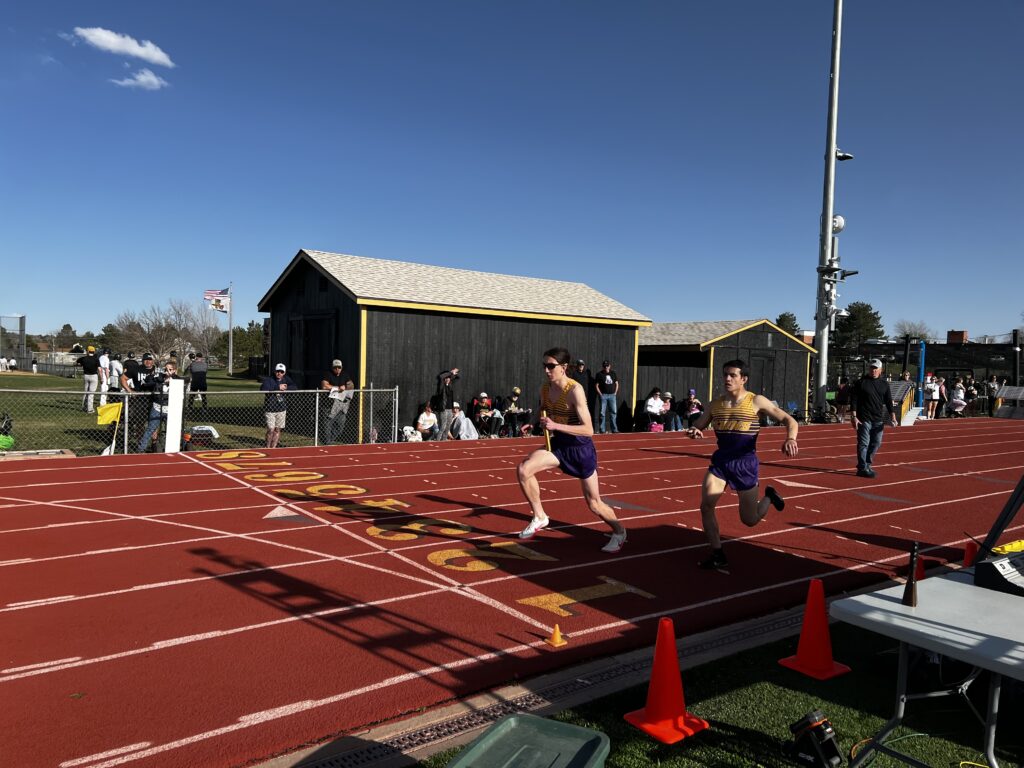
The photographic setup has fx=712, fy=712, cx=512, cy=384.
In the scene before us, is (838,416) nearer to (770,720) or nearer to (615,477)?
(615,477)

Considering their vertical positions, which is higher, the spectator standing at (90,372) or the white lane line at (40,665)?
the spectator standing at (90,372)

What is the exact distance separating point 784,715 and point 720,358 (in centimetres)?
2415

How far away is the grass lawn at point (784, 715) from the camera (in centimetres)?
347

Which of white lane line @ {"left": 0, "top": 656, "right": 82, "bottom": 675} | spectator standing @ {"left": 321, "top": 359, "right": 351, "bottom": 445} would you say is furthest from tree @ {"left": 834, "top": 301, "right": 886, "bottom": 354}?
white lane line @ {"left": 0, "top": 656, "right": 82, "bottom": 675}

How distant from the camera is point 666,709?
3.70m

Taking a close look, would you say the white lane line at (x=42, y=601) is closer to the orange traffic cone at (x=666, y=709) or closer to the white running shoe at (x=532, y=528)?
Answer: the white running shoe at (x=532, y=528)

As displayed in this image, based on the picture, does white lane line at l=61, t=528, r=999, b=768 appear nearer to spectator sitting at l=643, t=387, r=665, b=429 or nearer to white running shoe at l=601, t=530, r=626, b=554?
white running shoe at l=601, t=530, r=626, b=554

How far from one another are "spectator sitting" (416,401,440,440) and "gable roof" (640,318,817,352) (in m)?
12.8

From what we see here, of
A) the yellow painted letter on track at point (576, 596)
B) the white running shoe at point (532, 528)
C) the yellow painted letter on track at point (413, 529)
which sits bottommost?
the yellow painted letter on track at point (576, 596)

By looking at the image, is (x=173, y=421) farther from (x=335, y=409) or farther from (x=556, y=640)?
(x=556, y=640)

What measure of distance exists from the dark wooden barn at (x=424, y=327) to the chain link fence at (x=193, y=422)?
119cm

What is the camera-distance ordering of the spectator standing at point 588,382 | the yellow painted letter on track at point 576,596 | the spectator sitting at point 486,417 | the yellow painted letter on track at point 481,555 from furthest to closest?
the spectator standing at point 588,382 < the spectator sitting at point 486,417 < the yellow painted letter on track at point 481,555 < the yellow painted letter on track at point 576,596

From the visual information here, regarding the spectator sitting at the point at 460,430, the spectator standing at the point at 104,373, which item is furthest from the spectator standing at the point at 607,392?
the spectator standing at the point at 104,373

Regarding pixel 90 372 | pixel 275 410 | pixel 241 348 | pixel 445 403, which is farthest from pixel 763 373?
pixel 241 348
